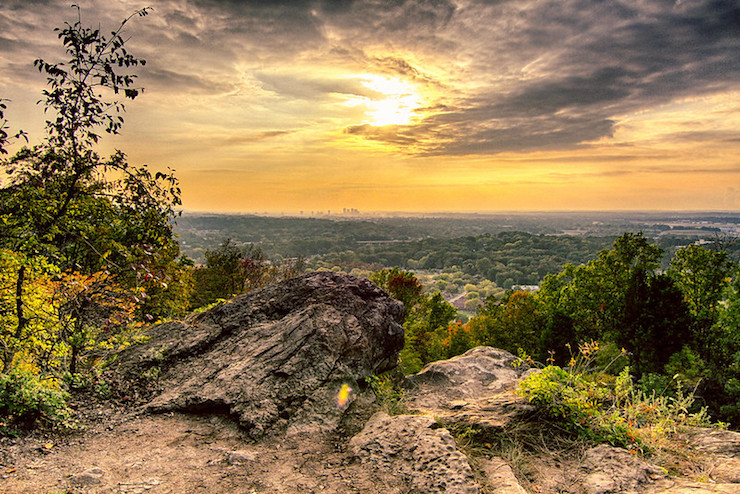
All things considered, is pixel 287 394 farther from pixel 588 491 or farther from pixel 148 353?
pixel 588 491

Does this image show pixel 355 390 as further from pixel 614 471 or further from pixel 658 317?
pixel 658 317

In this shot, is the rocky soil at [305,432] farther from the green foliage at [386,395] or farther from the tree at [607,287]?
the tree at [607,287]

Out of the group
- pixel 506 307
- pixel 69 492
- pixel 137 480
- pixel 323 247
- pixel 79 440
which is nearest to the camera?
pixel 69 492

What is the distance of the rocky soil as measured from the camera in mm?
4645

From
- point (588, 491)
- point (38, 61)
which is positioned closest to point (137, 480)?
point (38, 61)

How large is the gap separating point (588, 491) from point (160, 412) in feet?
20.9

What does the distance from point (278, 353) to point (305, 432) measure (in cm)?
166

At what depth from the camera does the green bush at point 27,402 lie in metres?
5.46

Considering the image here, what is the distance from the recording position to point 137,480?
15.0ft

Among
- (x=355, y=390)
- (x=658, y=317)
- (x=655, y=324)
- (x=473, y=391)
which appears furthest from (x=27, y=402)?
(x=658, y=317)

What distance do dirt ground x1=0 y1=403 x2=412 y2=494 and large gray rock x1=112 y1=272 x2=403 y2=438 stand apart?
1.35 ft

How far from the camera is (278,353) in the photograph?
715 centimetres

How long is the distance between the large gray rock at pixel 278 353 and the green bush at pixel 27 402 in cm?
126

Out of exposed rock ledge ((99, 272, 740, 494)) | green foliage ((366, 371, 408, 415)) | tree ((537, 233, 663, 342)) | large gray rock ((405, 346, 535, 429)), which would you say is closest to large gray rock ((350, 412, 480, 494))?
exposed rock ledge ((99, 272, 740, 494))
